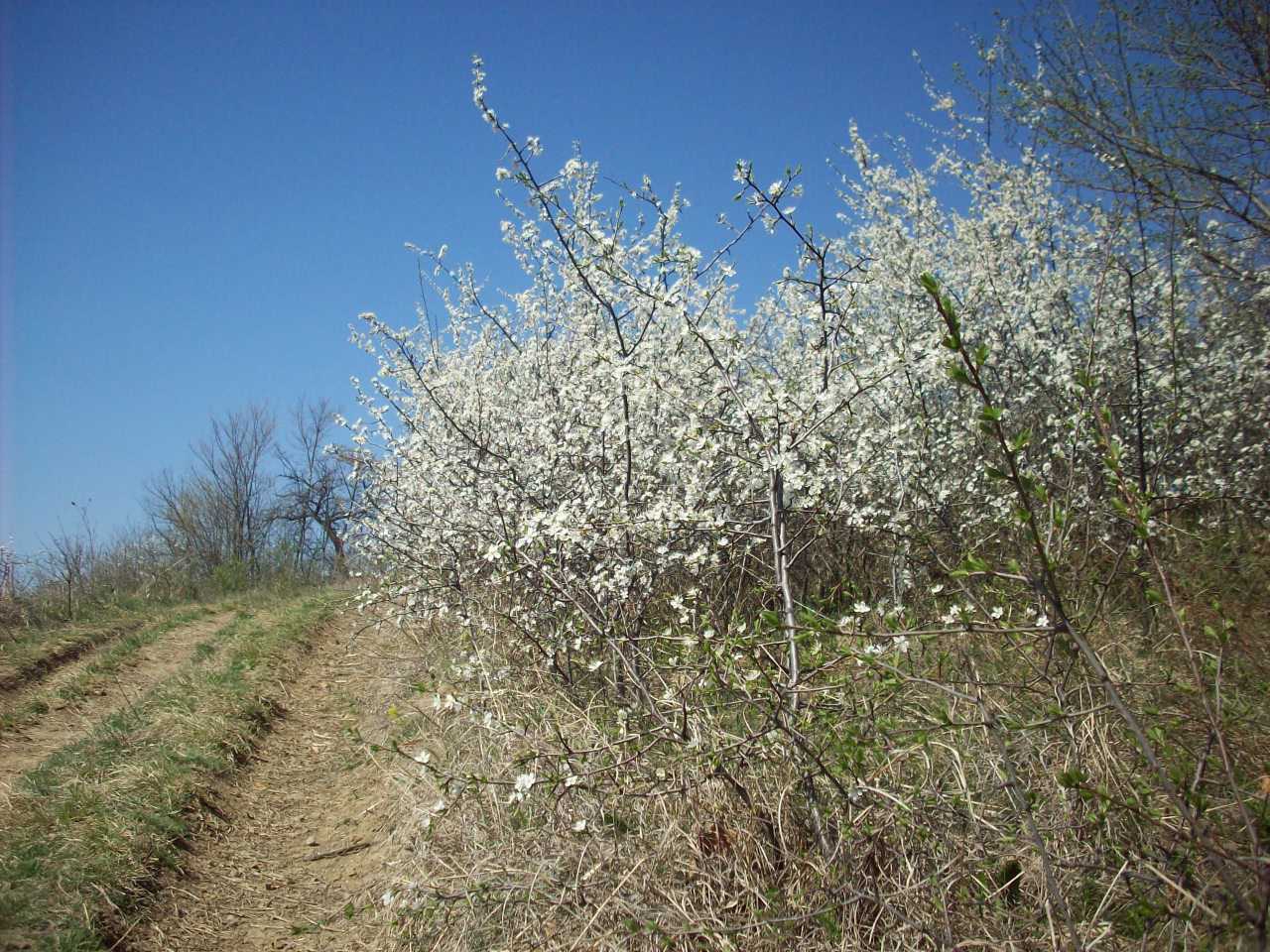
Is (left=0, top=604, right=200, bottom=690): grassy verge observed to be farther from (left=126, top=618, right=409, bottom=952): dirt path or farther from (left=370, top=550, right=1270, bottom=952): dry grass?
(left=370, top=550, right=1270, bottom=952): dry grass

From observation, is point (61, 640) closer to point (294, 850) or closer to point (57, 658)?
point (57, 658)

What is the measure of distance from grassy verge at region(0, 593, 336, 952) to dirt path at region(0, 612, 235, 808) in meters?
0.28

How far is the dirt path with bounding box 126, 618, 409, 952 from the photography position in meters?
3.79

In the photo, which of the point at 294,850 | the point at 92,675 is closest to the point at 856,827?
the point at 294,850

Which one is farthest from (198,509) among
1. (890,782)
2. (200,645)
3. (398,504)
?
(890,782)

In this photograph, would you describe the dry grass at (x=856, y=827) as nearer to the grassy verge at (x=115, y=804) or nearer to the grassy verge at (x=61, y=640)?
the grassy verge at (x=115, y=804)

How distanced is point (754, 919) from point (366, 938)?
1.95 metres

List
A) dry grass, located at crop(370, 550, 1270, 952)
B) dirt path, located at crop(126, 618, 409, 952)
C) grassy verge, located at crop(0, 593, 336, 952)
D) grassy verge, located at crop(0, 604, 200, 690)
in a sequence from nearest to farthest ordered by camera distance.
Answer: dry grass, located at crop(370, 550, 1270, 952)
grassy verge, located at crop(0, 593, 336, 952)
dirt path, located at crop(126, 618, 409, 952)
grassy verge, located at crop(0, 604, 200, 690)

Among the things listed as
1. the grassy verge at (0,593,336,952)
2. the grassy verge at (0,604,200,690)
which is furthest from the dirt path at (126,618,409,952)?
the grassy verge at (0,604,200,690)

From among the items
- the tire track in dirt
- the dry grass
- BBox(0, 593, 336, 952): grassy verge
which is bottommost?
the dry grass

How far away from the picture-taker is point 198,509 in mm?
26281

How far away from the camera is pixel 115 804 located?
4625mm

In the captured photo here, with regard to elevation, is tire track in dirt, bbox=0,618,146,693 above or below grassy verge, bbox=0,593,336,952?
above

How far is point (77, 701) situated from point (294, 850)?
157 inches
